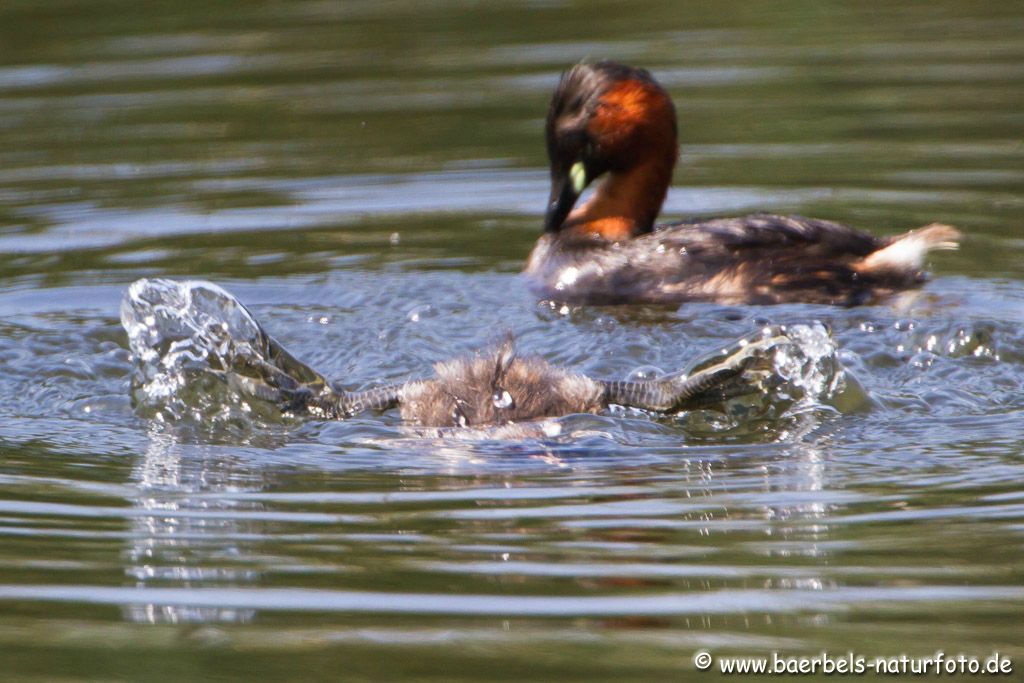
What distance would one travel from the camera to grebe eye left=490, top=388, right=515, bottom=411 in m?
5.14

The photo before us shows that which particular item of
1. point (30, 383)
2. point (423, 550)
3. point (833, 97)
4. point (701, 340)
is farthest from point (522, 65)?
point (423, 550)

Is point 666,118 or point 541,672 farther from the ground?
point 666,118

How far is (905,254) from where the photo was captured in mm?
6836

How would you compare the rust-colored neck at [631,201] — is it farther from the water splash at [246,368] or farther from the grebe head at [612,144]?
the water splash at [246,368]

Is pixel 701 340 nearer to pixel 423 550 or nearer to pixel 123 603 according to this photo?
pixel 423 550

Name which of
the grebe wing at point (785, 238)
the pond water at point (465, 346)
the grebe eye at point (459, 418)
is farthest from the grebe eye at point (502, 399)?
the grebe wing at point (785, 238)

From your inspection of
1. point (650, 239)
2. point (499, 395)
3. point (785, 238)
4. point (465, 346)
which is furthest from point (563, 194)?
point (499, 395)

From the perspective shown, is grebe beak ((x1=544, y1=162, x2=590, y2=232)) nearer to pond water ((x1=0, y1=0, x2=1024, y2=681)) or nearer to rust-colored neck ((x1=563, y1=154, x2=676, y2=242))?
rust-colored neck ((x1=563, y1=154, x2=676, y2=242))

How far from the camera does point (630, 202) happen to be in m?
7.95

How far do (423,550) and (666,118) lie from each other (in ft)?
14.3

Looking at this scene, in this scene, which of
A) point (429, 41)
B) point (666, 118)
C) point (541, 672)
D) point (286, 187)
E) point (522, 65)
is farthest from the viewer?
point (429, 41)

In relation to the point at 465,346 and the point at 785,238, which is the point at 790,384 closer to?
the point at 465,346

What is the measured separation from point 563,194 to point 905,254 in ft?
5.71

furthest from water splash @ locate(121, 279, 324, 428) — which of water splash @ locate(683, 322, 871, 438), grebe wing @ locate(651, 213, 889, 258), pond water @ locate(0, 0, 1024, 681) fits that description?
grebe wing @ locate(651, 213, 889, 258)
